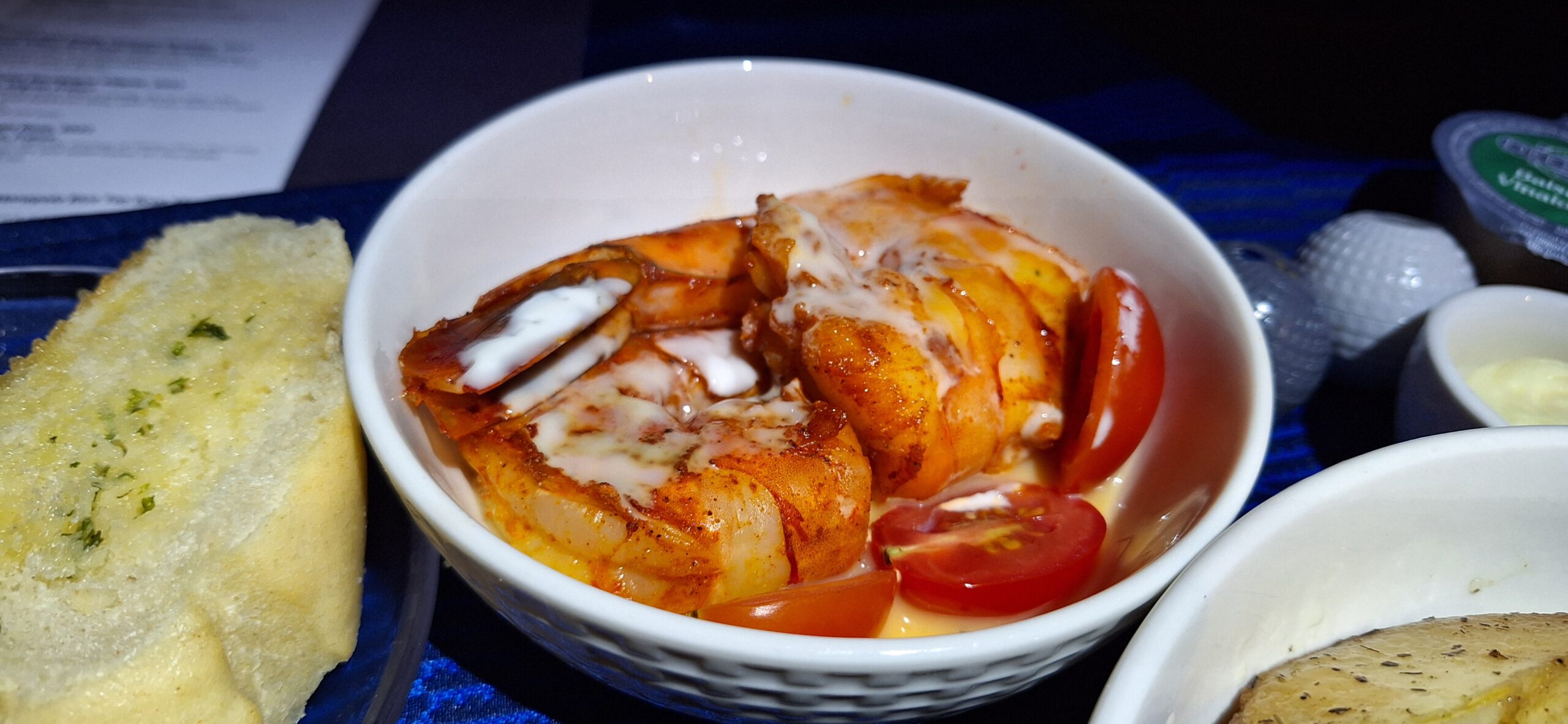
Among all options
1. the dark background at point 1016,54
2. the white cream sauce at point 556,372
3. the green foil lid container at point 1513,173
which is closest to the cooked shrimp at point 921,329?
the white cream sauce at point 556,372

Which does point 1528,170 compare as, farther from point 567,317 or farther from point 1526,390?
point 567,317

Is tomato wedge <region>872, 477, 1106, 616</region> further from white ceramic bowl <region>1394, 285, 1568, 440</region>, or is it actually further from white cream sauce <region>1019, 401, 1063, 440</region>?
white ceramic bowl <region>1394, 285, 1568, 440</region>

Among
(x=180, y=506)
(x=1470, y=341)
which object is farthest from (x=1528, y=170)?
(x=180, y=506)

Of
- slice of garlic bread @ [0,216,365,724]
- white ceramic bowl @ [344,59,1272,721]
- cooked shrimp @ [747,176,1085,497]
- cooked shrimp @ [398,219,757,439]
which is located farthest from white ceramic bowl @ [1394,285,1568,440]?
slice of garlic bread @ [0,216,365,724]

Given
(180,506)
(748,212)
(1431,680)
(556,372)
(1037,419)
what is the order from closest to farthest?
1. (1431,680)
2. (180,506)
3. (556,372)
4. (1037,419)
5. (748,212)

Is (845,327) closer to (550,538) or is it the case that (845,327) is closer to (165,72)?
(550,538)

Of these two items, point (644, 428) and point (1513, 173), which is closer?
point (644, 428)

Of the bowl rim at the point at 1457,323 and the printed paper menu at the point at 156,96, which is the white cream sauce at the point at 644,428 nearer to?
the bowl rim at the point at 1457,323
